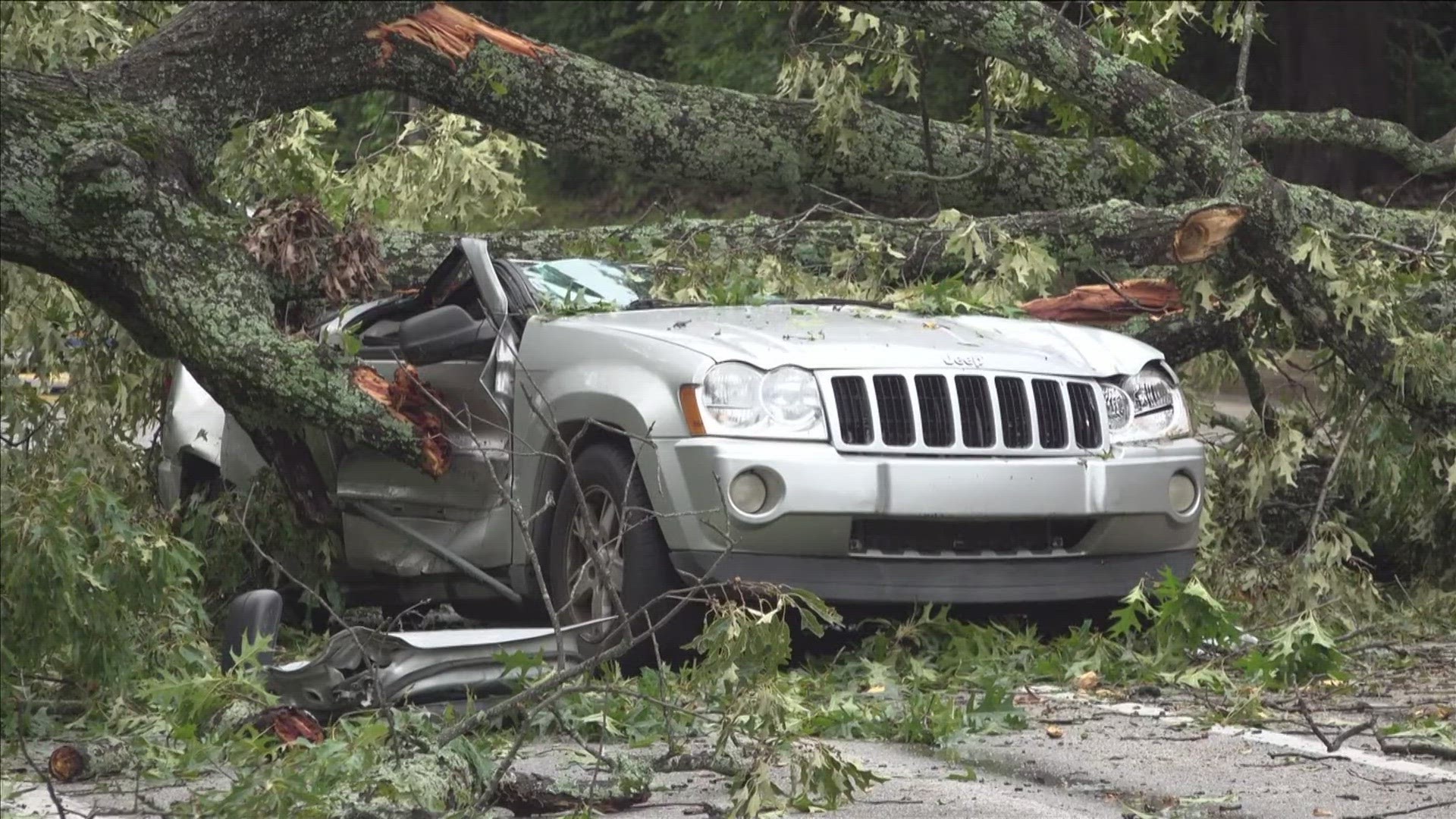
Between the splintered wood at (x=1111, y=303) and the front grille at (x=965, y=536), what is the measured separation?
2.41 meters

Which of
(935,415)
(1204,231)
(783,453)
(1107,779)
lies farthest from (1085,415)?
(1107,779)

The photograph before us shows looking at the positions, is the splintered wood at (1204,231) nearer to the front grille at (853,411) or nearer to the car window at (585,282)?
the car window at (585,282)

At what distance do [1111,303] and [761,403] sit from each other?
3190 mm

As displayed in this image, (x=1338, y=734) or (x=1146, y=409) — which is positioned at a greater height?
(x=1146, y=409)

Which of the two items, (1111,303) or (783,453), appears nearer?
(783,453)

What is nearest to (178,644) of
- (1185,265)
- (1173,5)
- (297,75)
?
(297,75)

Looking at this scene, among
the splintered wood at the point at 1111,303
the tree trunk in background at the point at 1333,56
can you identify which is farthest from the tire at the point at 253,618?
the tree trunk in background at the point at 1333,56

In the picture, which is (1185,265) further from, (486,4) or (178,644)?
(486,4)

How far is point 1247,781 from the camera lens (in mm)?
4887

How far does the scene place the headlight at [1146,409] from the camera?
691 cm

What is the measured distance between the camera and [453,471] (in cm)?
725

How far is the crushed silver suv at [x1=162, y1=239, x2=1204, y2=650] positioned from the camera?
6250 millimetres

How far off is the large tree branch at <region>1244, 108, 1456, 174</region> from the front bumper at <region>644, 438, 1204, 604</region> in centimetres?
344

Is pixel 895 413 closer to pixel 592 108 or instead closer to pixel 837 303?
pixel 837 303
